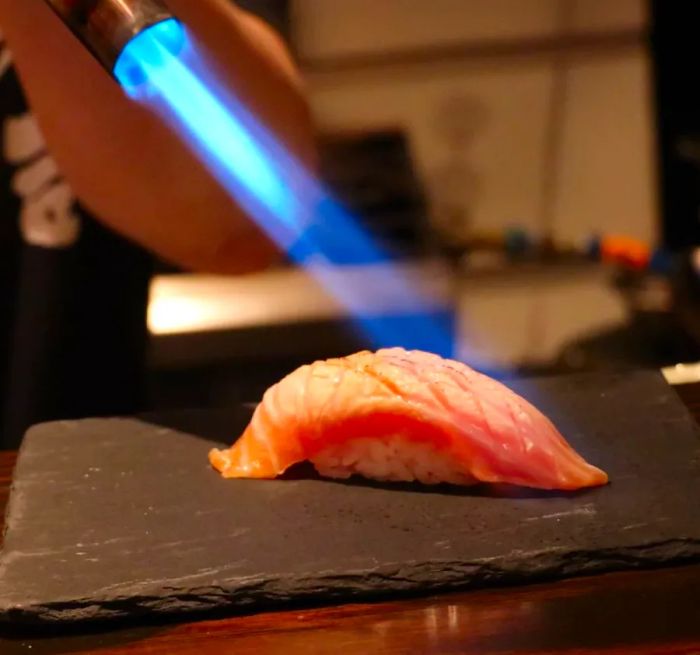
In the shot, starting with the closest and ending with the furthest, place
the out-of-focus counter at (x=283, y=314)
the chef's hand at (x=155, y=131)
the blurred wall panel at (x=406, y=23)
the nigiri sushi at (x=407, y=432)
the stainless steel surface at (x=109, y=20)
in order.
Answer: the stainless steel surface at (x=109, y=20) < the nigiri sushi at (x=407, y=432) < the chef's hand at (x=155, y=131) < the out-of-focus counter at (x=283, y=314) < the blurred wall panel at (x=406, y=23)

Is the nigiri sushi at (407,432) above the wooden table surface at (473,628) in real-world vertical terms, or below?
above

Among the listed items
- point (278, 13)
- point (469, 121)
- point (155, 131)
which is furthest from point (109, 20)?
point (469, 121)

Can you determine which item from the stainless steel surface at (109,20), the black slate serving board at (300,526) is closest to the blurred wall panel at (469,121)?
the black slate serving board at (300,526)

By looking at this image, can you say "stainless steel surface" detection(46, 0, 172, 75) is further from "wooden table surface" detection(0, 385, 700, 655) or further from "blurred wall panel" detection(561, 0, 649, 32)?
"blurred wall panel" detection(561, 0, 649, 32)

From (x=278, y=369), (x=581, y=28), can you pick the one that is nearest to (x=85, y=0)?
(x=278, y=369)

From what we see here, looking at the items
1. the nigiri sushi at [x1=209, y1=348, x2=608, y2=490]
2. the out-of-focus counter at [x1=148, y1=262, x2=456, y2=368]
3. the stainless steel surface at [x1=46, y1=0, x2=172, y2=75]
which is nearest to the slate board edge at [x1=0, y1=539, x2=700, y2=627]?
the nigiri sushi at [x1=209, y1=348, x2=608, y2=490]

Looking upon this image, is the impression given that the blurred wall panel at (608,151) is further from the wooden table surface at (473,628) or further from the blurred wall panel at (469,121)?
the wooden table surface at (473,628)

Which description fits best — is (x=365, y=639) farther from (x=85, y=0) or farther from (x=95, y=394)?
(x=95, y=394)

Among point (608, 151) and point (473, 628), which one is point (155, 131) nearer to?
point (473, 628)
